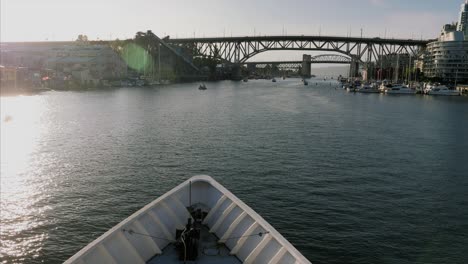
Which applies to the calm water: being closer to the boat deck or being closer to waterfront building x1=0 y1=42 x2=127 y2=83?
the boat deck

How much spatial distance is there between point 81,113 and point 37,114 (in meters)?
7.70

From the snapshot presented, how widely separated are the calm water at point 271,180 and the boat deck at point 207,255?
24.9 feet

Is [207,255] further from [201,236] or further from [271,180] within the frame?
[271,180]

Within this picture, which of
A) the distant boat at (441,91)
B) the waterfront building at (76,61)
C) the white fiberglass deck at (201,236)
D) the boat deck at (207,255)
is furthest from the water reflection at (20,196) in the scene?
the distant boat at (441,91)

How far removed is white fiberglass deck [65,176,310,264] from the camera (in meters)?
11.3

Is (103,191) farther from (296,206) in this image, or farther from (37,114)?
(37,114)

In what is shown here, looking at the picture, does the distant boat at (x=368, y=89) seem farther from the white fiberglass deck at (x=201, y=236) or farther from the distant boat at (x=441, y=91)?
the white fiberglass deck at (x=201, y=236)

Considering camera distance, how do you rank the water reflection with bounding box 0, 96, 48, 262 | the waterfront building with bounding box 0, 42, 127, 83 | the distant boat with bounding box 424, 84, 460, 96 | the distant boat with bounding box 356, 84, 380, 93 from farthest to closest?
1. the distant boat with bounding box 356, 84, 380, 93
2. the waterfront building with bounding box 0, 42, 127, 83
3. the distant boat with bounding box 424, 84, 460, 96
4. the water reflection with bounding box 0, 96, 48, 262


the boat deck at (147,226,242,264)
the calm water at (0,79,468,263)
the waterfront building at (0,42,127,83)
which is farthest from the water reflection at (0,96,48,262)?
the waterfront building at (0,42,127,83)

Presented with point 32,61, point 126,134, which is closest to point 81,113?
point 126,134

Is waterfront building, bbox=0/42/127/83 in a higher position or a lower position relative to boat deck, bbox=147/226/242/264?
higher

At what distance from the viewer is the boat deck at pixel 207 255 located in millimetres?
12055

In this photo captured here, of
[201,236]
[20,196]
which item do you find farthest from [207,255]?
[20,196]

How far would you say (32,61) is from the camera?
598ft
